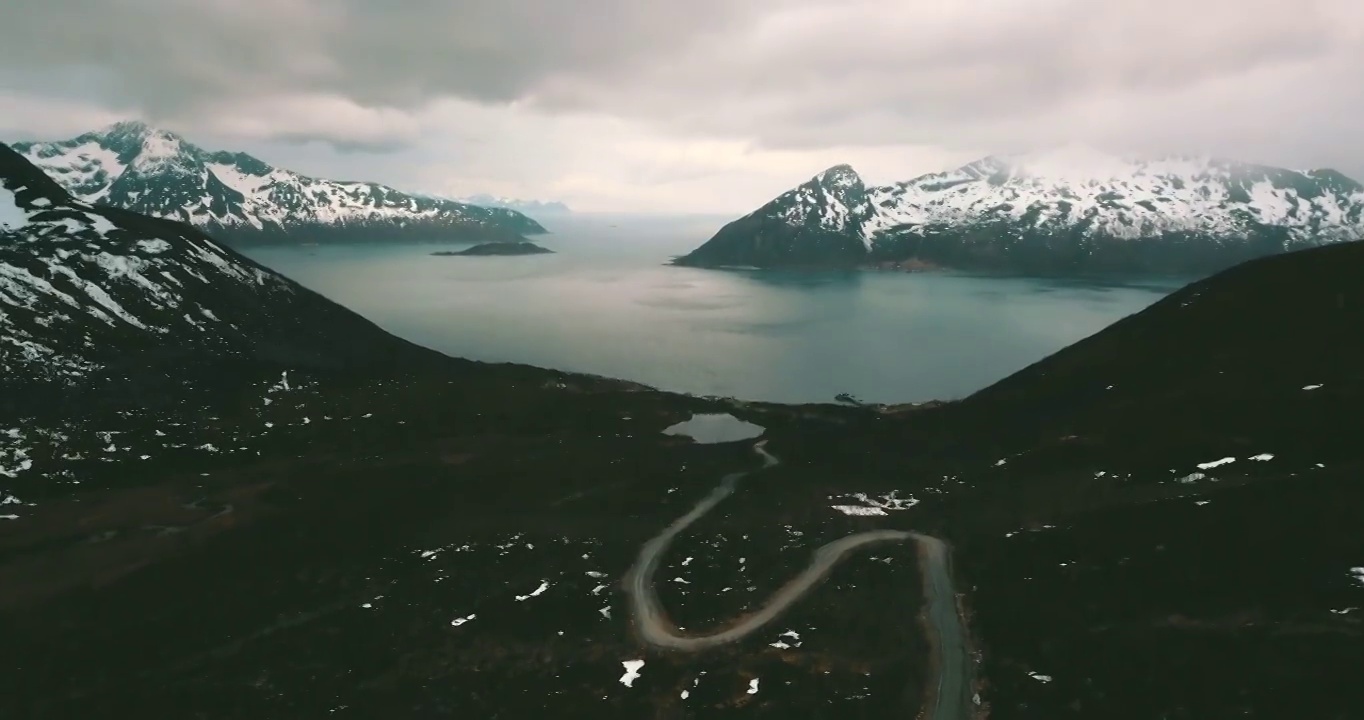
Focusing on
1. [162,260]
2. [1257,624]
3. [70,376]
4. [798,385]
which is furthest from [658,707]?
[162,260]

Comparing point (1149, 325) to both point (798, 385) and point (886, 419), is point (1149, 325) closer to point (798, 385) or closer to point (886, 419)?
point (886, 419)

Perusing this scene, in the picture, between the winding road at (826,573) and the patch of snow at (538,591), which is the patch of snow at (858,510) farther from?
the patch of snow at (538,591)

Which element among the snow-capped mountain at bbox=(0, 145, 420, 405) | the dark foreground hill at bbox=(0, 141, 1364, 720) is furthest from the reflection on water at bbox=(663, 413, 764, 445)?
the snow-capped mountain at bbox=(0, 145, 420, 405)

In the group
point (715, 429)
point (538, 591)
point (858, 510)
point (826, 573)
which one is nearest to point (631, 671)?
point (538, 591)

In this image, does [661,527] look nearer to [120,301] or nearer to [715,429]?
[715,429]

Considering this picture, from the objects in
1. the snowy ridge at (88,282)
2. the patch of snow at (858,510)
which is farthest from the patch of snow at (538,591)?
the snowy ridge at (88,282)
